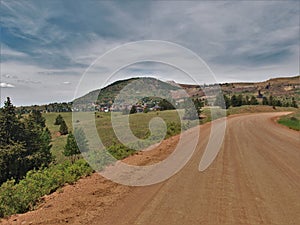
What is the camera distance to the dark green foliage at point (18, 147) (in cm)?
3221

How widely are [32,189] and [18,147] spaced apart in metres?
29.5

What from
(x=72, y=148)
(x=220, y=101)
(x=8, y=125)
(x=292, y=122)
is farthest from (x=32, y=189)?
(x=220, y=101)

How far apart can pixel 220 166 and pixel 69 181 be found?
4.84 m

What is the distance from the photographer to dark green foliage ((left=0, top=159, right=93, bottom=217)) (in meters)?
6.09

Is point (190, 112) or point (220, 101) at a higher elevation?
point (220, 101)

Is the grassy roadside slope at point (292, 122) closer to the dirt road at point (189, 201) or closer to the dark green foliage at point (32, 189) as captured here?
the dirt road at point (189, 201)

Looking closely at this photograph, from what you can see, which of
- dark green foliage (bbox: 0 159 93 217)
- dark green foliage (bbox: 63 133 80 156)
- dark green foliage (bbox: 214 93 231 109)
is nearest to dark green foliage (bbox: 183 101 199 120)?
dark green foliage (bbox: 214 93 231 109)

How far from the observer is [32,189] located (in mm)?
6984

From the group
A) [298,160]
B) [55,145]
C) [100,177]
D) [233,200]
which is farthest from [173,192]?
[55,145]

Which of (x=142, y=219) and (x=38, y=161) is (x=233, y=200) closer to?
(x=142, y=219)

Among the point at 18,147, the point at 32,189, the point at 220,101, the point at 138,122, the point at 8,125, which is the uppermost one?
the point at 220,101

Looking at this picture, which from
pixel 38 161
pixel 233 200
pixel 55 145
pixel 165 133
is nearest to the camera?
pixel 233 200

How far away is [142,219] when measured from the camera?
4.92 meters

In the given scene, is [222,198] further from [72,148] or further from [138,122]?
[138,122]
